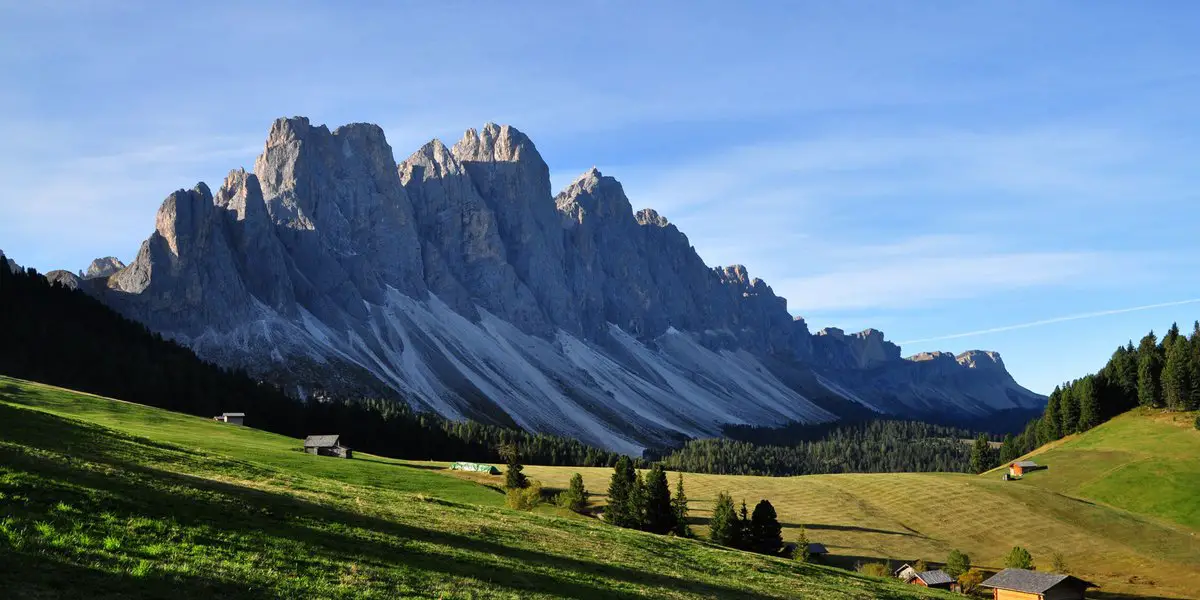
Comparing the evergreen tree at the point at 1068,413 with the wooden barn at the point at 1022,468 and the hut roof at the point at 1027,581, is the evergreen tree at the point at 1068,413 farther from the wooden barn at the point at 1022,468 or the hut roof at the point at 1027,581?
the hut roof at the point at 1027,581

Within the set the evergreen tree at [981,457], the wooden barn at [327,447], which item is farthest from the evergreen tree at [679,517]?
the evergreen tree at [981,457]

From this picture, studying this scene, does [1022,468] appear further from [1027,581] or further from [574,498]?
[574,498]

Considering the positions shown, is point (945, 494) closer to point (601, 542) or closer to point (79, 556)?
point (601, 542)

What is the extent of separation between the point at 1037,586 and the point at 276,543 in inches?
2631

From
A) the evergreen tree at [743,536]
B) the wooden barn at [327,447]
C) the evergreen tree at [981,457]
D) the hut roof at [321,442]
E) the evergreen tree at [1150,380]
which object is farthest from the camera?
the evergreen tree at [981,457]

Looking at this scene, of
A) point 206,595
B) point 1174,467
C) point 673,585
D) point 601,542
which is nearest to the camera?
point 206,595

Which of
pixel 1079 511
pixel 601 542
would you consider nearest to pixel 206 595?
pixel 601 542

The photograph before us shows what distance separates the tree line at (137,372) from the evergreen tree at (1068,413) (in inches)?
5138

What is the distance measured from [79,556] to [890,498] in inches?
4925

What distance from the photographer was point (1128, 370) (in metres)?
163

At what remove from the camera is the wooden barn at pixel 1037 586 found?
231 ft

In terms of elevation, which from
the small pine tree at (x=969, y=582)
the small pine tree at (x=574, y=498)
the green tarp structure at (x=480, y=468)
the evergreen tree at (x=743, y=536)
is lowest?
the small pine tree at (x=969, y=582)

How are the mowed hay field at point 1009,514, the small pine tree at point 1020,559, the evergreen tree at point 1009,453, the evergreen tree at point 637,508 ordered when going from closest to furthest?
the evergreen tree at point 637,508, the small pine tree at point 1020,559, the mowed hay field at point 1009,514, the evergreen tree at point 1009,453

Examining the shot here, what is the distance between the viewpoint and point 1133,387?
6388 inches
